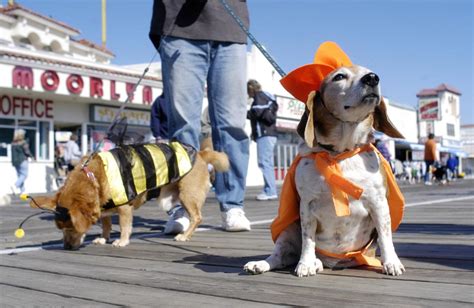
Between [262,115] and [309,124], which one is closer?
[309,124]

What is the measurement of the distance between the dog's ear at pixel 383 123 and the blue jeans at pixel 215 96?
1.99 metres

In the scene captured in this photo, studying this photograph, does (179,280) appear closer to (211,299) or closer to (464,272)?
(211,299)

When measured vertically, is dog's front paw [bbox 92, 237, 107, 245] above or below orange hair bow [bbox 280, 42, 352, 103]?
below

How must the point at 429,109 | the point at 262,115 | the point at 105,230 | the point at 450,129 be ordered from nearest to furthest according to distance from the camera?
the point at 105,230 < the point at 262,115 < the point at 429,109 < the point at 450,129

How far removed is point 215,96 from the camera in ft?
13.8

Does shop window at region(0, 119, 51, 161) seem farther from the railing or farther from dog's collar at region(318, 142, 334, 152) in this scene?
dog's collar at region(318, 142, 334, 152)

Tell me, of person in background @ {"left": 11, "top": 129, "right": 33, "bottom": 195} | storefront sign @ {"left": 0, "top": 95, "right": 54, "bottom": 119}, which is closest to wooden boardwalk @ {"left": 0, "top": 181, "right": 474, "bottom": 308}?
person in background @ {"left": 11, "top": 129, "right": 33, "bottom": 195}

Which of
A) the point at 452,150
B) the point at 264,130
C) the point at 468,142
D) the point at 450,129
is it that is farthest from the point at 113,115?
the point at 468,142

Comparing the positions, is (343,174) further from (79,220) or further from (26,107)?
(26,107)

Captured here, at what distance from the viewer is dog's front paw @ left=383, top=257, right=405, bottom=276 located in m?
2.16

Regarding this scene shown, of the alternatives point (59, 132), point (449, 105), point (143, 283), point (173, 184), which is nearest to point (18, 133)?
point (59, 132)

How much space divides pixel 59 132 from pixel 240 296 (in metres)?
17.9

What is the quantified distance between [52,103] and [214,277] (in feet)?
56.8

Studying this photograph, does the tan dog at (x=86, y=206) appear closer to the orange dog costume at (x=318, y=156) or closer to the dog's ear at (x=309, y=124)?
the orange dog costume at (x=318, y=156)
